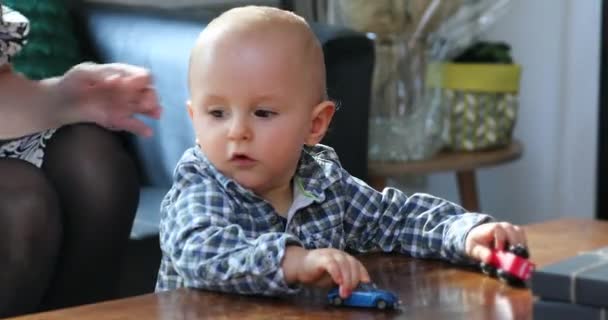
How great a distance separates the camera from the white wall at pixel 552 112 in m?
2.94

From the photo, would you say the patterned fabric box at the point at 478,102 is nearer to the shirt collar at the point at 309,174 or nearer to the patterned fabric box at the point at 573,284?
the shirt collar at the point at 309,174

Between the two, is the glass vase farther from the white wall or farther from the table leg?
the white wall

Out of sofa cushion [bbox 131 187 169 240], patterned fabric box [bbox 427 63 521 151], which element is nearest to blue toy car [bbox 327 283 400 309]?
sofa cushion [bbox 131 187 169 240]

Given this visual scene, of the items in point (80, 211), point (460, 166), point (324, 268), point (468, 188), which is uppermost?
point (324, 268)

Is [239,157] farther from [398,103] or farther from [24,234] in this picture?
[398,103]

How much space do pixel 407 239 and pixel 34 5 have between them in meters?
1.17

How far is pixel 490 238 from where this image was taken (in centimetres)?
113

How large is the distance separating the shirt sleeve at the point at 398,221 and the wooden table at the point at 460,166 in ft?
3.76

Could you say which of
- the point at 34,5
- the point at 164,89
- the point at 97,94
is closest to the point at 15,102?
the point at 97,94

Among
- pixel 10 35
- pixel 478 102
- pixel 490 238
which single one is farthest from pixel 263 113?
pixel 478 102

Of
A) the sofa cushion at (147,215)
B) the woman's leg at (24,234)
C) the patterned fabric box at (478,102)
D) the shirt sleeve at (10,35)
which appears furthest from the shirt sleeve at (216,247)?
the patterned fabric box at (478,102)

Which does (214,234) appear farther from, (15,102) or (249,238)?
(15,102)

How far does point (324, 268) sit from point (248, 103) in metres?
0.18

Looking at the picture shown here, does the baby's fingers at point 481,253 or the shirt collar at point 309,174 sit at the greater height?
the shirt collar at point 309,174
